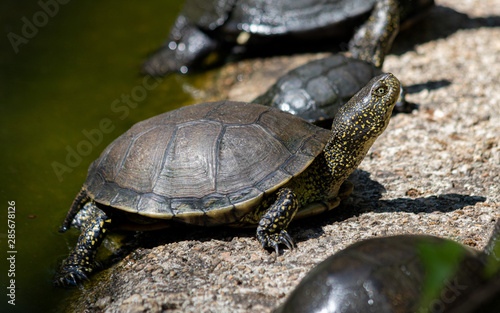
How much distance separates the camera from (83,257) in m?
3.74

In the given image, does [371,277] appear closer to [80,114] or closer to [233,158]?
[233,158]

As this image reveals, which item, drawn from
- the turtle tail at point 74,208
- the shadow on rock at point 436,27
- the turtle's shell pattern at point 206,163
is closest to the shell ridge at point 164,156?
the turtle's shell pattern at point 206,163

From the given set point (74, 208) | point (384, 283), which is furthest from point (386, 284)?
point (74, 208)

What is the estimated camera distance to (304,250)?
344 centimetres

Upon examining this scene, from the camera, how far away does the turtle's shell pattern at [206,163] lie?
11.6 feet

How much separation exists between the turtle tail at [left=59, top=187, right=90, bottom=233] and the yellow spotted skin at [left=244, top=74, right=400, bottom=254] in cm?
169

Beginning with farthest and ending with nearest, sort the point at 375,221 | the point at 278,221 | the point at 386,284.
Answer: the point at 375,221
the point at 278,221
the point at 386,284

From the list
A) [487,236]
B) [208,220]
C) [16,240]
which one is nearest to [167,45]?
[16,240]

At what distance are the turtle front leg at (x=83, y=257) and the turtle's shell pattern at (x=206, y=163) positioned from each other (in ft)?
0.76

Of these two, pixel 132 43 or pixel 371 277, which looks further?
pixel 132 43

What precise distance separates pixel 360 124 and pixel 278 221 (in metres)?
1.07

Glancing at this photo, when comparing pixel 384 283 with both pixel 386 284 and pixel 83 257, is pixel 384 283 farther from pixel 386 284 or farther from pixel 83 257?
pixel 83 257

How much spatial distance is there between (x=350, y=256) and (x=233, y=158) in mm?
1401

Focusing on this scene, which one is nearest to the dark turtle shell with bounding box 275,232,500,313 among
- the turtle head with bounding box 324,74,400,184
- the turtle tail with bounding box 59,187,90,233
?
the turtle head with bounding box 324,74,400,184
